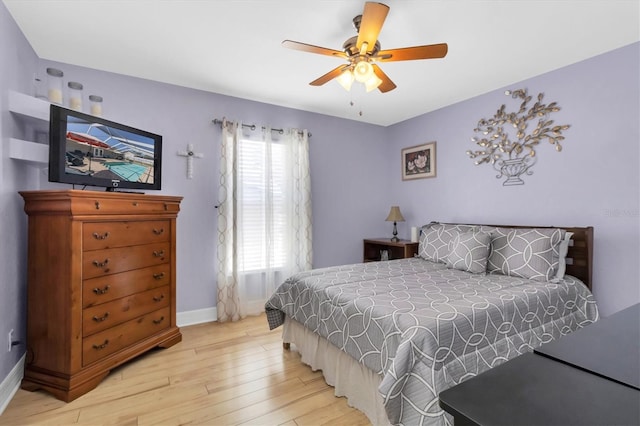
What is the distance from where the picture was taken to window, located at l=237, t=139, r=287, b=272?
11.3 ft

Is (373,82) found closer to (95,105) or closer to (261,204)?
(261,204)

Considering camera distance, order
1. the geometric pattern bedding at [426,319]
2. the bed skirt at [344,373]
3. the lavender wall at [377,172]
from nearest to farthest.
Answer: the geometric pattern bedding at [426,319]
the bed skirt at [344,373]
the lavender wall at [377,172]

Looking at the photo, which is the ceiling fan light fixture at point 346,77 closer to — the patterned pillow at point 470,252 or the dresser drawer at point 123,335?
the patterned pillow at point 470,252

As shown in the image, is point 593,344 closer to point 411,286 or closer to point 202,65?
point 411,286

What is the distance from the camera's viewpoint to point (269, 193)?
3.54m

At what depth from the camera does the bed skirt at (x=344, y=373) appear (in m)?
1.69

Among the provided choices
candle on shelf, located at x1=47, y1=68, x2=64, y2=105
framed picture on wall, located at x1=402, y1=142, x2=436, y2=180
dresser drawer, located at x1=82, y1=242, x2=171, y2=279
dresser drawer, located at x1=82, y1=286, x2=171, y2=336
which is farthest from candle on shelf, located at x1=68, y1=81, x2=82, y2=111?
framed picture on wall, located at x1=402, y1=142, x2=436, y2=180

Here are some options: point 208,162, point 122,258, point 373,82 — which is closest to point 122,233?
point 122,258

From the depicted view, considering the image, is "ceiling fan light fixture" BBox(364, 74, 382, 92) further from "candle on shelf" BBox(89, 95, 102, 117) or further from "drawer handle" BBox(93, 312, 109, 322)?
"drawer handle" BBox(93, 312, 109, 322)

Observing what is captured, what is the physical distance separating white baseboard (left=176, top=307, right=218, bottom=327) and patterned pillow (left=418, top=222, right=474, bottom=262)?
2407 millimetres

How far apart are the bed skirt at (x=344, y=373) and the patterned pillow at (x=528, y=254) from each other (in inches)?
64.4

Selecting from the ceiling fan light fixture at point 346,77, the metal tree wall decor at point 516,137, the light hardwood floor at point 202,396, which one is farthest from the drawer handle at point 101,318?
the metal tree wall decor at point 516,137

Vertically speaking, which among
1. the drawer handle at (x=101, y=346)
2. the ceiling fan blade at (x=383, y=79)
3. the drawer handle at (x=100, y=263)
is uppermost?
the ceiling fan blade at (x=383, y=79)

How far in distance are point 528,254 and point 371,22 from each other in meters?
2.19
